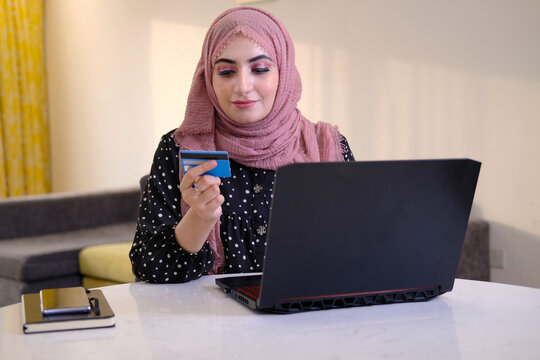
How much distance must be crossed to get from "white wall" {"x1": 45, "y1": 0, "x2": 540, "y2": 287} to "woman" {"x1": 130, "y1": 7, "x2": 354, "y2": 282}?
1408 mm

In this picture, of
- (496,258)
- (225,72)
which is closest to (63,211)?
(496,258)

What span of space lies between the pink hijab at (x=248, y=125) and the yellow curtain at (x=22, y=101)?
12.8 ft

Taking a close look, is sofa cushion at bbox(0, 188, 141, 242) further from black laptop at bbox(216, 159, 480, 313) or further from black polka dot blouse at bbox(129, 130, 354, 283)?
black laptop at bbox(216, 159, 480, 313)

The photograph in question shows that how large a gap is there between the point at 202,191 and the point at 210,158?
13 centimetres

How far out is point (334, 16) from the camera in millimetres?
3557

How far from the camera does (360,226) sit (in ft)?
3.67

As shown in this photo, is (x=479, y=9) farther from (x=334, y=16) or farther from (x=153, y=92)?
(x=153, y=92)

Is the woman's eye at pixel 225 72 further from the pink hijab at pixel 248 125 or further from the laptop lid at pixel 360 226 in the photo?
the laptop lid at pixel 360 226

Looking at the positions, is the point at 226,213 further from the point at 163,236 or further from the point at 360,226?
the point at 360,226

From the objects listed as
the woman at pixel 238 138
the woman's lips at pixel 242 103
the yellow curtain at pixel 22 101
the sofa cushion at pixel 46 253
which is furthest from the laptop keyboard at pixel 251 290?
the yellow curtain at pixel 22 101

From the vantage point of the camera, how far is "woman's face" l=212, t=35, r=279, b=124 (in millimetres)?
1664

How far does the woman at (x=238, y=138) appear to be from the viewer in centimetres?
167

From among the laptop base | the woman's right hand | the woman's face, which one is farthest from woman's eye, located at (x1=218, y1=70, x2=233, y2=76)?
the laptop base

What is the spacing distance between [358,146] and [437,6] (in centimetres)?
77
